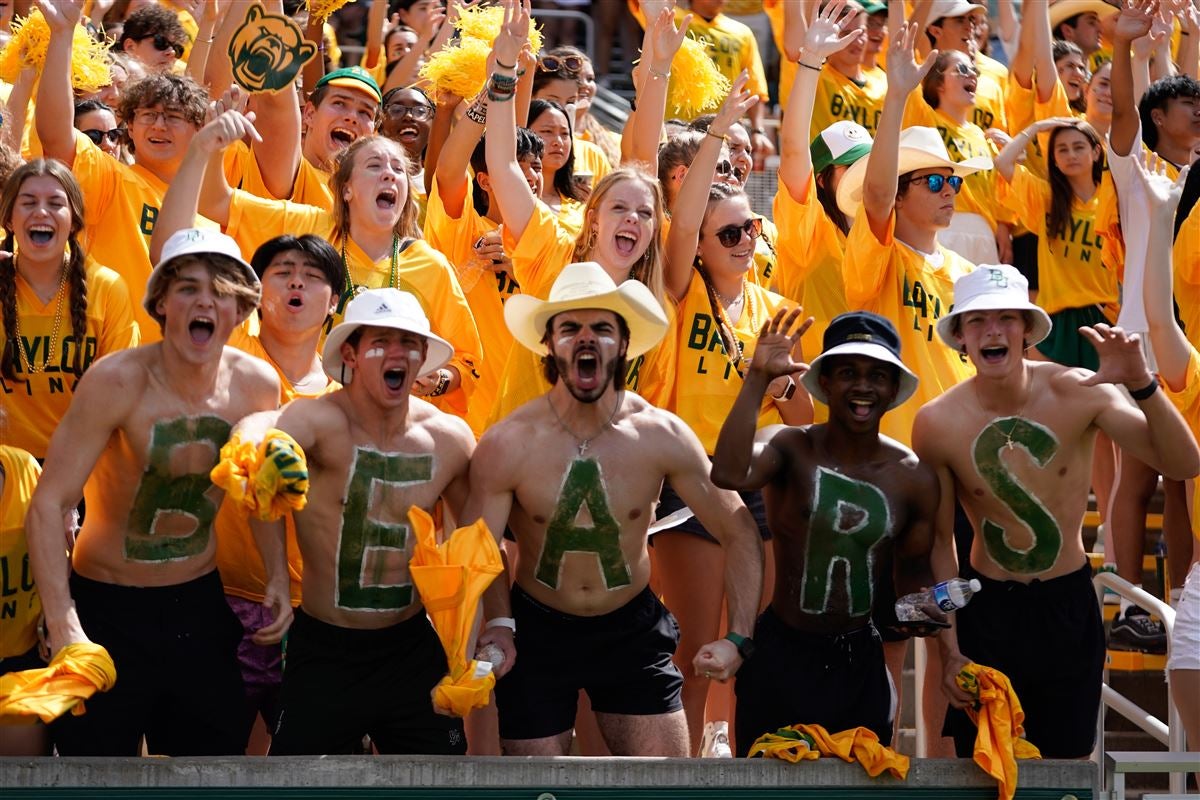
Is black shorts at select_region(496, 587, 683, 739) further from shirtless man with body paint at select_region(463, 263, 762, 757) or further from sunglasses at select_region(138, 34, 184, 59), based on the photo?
sunglasses at select_region(138, 34, 184, 59)

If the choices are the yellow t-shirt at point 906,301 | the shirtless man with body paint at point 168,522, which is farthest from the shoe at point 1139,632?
the shirtless man with body paint at point 168,522

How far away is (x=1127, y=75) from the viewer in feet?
27.0

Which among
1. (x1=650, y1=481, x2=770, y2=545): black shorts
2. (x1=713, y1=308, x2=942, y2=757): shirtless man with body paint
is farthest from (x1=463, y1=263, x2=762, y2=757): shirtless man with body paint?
(x1=650, y1=481, x2=770, y2=545): black shorts

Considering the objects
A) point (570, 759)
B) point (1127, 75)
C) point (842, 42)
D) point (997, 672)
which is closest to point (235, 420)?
point (570, 759)

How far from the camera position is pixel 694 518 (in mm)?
6238

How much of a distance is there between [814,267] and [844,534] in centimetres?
220

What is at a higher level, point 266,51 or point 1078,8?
point 1078,8

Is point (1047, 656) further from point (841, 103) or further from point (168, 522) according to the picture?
point (841, 103)

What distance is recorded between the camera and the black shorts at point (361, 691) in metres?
5.35

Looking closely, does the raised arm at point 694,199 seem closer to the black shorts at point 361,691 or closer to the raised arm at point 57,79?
the black shorts at point 361,691

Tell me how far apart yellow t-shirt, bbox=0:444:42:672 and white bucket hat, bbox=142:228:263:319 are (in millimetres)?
646

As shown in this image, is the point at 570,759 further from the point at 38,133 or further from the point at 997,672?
the point at 38,133

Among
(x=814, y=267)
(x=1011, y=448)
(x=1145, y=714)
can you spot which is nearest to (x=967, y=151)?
(x=814, y=267)

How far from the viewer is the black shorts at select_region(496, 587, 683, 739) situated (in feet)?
17.9
